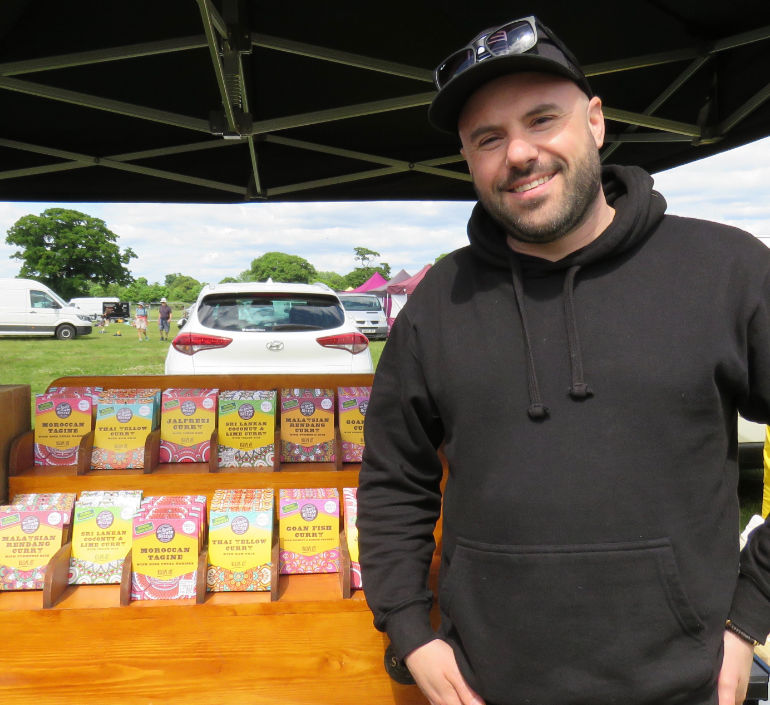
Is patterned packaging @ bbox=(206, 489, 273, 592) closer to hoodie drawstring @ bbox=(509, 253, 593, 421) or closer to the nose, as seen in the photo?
hoodie drawstring @ bbox=(509, 253, 593, 421)

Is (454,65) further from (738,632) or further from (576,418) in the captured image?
(738,632)

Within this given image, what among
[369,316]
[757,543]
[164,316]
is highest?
[164,316]

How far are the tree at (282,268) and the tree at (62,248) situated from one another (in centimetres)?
3590

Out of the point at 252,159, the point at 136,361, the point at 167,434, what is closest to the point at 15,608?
the point at 167,434

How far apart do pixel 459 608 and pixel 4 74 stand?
7.14ft

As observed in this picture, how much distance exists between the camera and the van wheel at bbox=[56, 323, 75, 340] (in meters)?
20.6

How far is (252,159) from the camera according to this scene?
9.05ft

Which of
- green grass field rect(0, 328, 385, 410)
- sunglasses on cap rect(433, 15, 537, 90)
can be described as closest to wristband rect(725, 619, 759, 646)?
sunglasses on cap rect(433, 15, 537, 90)

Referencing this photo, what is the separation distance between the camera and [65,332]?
2069cm

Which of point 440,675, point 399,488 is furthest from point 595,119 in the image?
point 440,675

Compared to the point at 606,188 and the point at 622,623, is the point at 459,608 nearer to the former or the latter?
the point at 622,623

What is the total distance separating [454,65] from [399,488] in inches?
30.0

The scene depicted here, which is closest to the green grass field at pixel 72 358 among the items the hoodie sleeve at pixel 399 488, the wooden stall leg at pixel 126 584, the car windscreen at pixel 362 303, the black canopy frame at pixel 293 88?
the car windscreen at pixel 362 303

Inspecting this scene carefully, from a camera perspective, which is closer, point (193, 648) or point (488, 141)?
point (488, 141)
